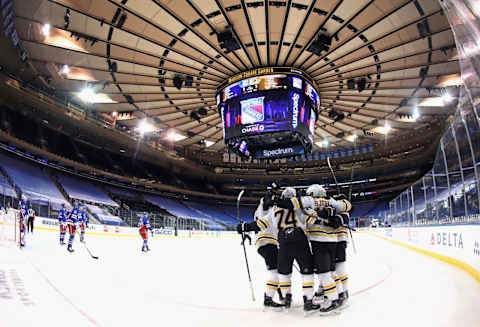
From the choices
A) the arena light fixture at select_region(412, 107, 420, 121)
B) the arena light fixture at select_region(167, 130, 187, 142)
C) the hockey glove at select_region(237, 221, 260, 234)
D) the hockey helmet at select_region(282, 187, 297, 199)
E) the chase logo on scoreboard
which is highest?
the arena light fixture at select_region(412, 107, 420, 121)

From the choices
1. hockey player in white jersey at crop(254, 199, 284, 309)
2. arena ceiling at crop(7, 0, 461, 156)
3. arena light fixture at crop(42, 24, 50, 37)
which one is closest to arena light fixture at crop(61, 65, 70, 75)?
arena ceiling at crop(7, 0, 461, 156)

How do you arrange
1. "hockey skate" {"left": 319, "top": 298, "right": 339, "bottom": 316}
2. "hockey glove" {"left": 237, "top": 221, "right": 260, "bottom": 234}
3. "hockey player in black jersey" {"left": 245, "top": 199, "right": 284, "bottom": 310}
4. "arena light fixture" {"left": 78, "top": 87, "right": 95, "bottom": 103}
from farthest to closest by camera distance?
"arena light fixture" {"left": 78, "top": 87, "right": 95, "bottom": 103} → "hockey glove" {"left": 237, "top": 221, "right": 260, "bottom": 234} → "hockey player in black jersey" {"left": 245, "top": 199, "right": 284, "bottom": 310} → "hockey skate" {"left": 319, "top": 298, "right": 339, "bottom": 316}

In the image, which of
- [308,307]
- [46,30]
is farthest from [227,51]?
[308,307]

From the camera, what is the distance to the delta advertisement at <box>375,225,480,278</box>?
5484mm

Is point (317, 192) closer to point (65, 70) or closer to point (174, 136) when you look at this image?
point (65, 70)

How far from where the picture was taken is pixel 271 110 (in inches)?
533

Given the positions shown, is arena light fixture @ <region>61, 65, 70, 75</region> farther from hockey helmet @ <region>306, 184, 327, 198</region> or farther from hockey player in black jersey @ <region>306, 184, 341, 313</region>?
hockey player in black jersey @ <region>306, 184, 341, 313</region>

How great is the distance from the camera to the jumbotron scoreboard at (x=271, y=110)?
13.5 metres

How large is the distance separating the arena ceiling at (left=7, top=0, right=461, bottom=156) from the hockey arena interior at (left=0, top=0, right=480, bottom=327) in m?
0.08

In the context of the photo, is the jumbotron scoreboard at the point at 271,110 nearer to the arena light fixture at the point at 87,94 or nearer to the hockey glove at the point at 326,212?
the arena light fixture at the point at 87,94

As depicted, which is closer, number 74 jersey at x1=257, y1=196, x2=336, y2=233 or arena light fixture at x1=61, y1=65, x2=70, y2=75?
number 74 jersey at x1=257, y1=196, x2=336, y2=233

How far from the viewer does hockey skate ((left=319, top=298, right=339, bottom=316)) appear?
12.4 ft

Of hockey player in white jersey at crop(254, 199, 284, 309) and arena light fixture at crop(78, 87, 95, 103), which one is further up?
arena light fixture at crop(78, 87, 95, 103)

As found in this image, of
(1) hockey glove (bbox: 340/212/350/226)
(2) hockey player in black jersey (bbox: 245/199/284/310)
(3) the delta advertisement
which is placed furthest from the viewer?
(3) the delta advertisement
